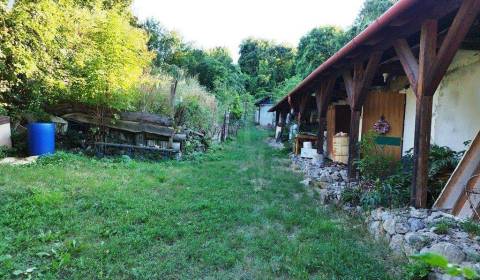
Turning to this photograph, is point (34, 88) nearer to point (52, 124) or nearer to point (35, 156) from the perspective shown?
point (52, 124)

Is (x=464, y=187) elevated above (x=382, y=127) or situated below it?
below

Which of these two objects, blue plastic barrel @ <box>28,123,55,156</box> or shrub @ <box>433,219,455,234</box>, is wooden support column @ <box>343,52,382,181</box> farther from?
blue plastic barrel @ <box>28,123,55,156</box>

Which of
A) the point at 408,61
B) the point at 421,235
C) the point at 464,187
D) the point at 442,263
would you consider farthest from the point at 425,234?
the point at 442,263

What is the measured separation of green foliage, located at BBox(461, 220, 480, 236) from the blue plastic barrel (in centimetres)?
805

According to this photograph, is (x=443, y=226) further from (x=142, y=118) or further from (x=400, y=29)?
(x=142, y=118)

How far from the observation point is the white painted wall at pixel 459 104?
16.4 ft

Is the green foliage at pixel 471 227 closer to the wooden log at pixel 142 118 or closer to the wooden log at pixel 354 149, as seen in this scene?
the wooden log at pixel 354 149

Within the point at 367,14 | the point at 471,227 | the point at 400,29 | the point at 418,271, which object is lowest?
the point at 418,271

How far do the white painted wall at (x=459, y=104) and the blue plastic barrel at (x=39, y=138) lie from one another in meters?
8.26

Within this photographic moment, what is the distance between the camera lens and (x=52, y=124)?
7.83 meters

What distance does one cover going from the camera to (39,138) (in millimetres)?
7562

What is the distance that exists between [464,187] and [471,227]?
0.58 metres

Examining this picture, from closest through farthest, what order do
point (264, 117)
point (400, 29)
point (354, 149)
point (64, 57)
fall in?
point (400, 29) → point (354, 149) → point (64, 57) → point (264, 117)

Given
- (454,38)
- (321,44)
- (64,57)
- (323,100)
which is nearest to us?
(454,38)
